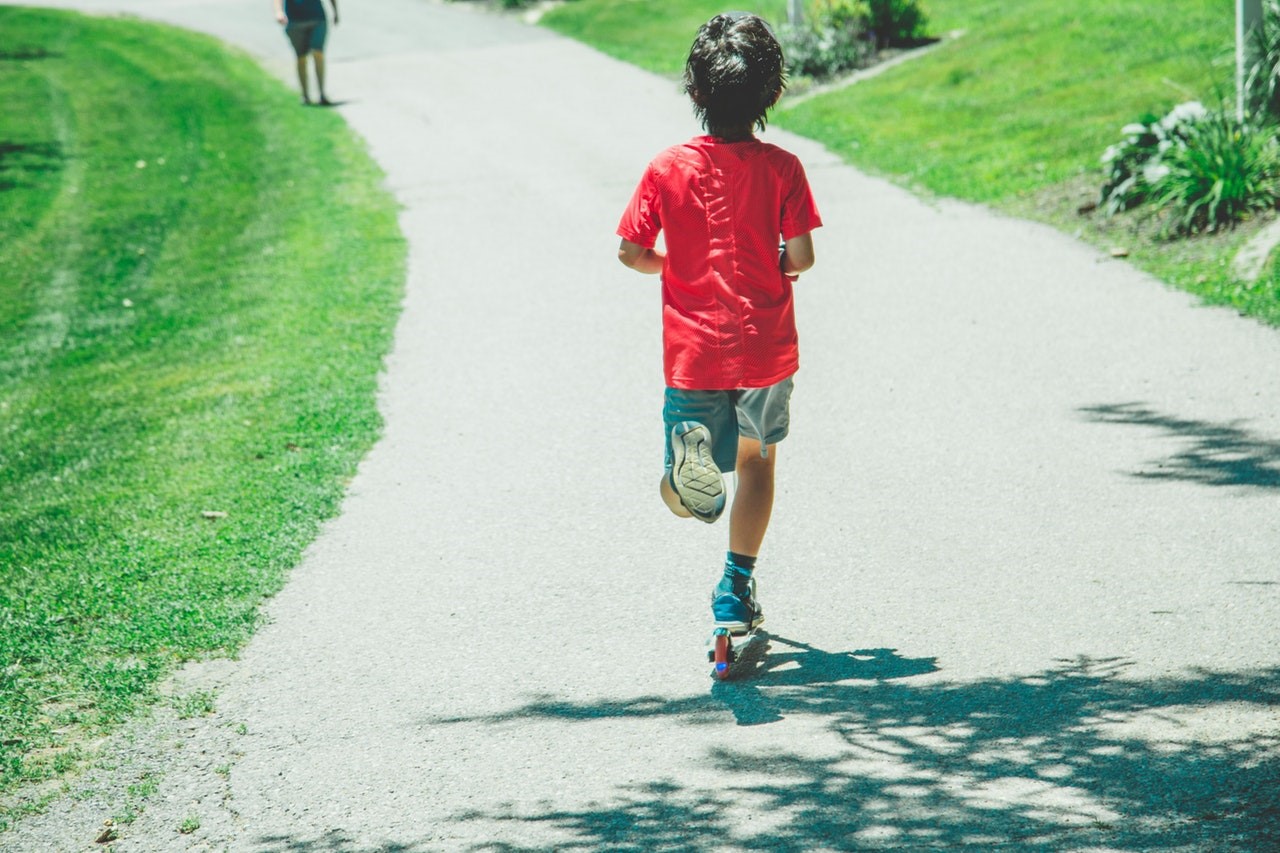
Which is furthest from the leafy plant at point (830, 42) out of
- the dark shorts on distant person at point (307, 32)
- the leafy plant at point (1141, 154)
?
the leafy plant at point (1141, 154)

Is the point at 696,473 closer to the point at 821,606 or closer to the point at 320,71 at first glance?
the point at 821,606

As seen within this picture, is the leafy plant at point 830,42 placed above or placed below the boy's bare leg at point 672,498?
above

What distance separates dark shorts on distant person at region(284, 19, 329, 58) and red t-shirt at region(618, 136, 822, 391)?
1471 centimetres

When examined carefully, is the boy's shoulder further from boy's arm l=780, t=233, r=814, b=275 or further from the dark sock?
the dark sock

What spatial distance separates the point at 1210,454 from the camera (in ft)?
19.4

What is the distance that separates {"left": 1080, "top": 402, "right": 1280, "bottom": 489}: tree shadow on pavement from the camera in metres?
5.66

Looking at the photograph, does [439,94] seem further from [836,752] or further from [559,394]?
[836,752]

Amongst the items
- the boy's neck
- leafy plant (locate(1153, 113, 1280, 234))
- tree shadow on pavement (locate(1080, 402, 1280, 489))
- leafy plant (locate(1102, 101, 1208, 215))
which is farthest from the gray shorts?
leafy plant (locate(1102, 101, 1208, 215))

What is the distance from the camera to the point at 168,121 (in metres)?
18.6

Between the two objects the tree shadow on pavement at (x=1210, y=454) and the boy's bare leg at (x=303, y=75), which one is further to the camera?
the boy's bare leg at (x=303, y=75)

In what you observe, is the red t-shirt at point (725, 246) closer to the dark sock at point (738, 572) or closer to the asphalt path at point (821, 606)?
the dark sock at point (738, 572)

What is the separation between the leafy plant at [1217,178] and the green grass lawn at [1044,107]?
0.71ft

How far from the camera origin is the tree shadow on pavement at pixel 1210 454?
5.66 m

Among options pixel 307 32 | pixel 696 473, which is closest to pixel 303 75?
pixel 307 32
